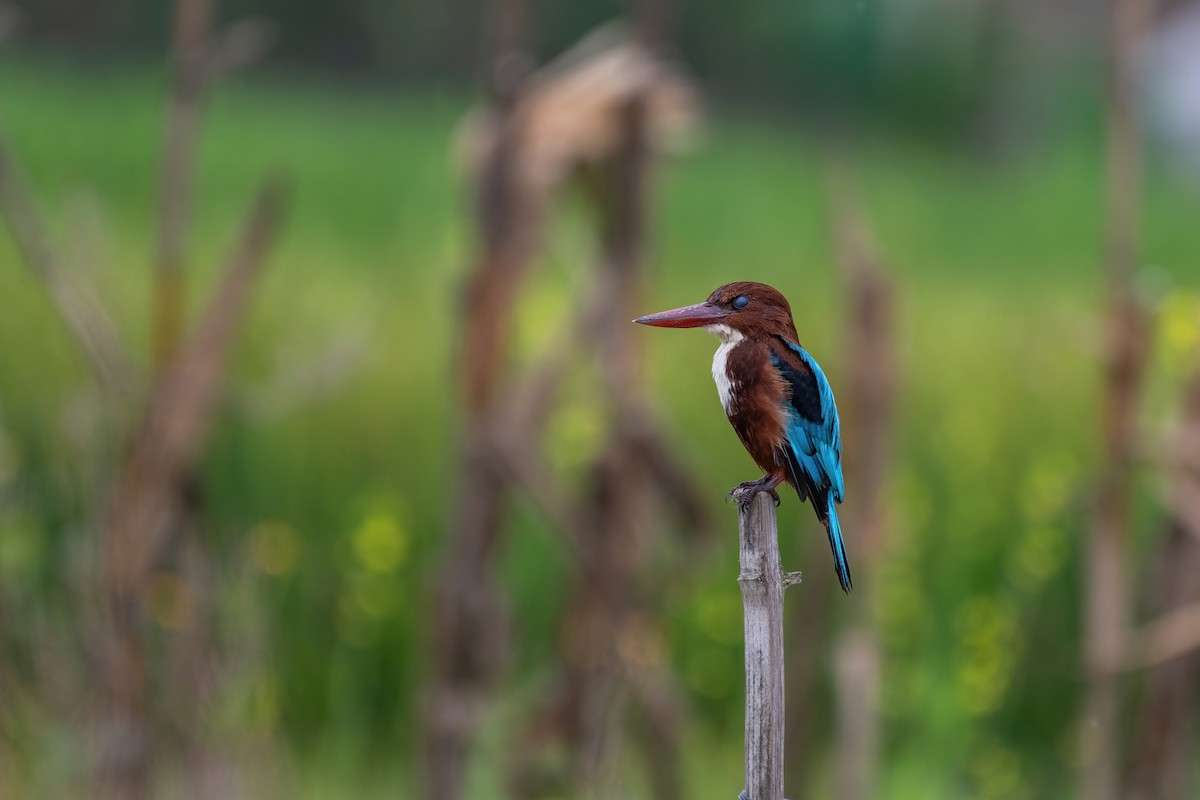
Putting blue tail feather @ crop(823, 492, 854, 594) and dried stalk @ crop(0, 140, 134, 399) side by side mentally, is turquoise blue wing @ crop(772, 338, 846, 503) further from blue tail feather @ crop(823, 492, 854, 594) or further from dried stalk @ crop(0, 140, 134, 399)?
dried stalk @ crop(0, 140, 134, 399)

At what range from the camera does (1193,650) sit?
2.92 meters

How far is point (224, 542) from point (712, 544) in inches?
44.3

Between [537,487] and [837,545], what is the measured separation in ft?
4.39

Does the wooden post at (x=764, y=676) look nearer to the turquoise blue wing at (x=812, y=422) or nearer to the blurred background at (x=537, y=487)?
the turquoise blue wing at (x=812, y=422)

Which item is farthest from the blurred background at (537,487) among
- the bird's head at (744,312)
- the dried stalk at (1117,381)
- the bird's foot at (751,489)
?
the bird's head at (744,312)

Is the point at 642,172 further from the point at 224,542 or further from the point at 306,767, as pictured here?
the point at 306,767

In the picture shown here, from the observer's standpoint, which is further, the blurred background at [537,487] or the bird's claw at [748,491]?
the blurred background at [537,487]

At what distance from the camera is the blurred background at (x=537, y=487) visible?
2721 millimetres

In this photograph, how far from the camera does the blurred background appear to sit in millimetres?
2721

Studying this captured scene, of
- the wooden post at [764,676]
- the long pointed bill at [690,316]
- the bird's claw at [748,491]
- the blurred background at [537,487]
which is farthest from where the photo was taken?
the blurred background at [537,487]

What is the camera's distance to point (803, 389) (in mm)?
1443

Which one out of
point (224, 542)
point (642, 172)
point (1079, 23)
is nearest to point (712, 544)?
point (642, 172)

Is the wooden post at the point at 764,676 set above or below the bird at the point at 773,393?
below

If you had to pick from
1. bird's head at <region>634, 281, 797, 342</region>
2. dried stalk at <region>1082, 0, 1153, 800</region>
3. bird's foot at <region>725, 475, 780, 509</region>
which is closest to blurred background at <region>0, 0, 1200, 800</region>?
dried stalk at <region>1082, 0, 1153, 800</region>
